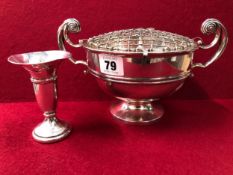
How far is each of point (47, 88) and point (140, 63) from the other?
25 cm

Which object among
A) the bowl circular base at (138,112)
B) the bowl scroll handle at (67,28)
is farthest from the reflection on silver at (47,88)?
the bowl circular base at (138,112)

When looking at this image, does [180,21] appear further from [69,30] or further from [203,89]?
[69,30]

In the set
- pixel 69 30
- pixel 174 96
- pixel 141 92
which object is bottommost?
pixel 174 96

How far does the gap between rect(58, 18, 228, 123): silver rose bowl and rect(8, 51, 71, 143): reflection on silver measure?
0.31 ft

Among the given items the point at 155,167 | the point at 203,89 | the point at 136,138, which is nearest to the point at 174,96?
the point at 203,89

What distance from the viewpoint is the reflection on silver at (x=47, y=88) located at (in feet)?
1.93

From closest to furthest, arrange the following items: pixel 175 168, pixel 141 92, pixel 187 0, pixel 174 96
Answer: pixel 175 168 → pixel 141 92 → pixel 187 0 → pixel 174 96

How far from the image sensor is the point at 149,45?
0.74 m

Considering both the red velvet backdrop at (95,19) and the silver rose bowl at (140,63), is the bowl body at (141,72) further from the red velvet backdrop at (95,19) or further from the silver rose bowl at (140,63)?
the red velvet backdrop at (95,19)

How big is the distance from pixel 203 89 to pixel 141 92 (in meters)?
0.36

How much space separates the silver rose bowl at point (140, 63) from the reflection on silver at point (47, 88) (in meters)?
0.09

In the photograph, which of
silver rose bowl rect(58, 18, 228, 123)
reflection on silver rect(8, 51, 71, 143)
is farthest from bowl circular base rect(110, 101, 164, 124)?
reflection on silver rect(8, 51, 71, 143)

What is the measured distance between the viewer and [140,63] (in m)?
0.60

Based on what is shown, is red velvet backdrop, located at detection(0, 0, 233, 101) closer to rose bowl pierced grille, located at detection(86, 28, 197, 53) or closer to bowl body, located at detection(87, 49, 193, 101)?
rose bowl pierced grille, located at detection(86, 28, 197, 53)
